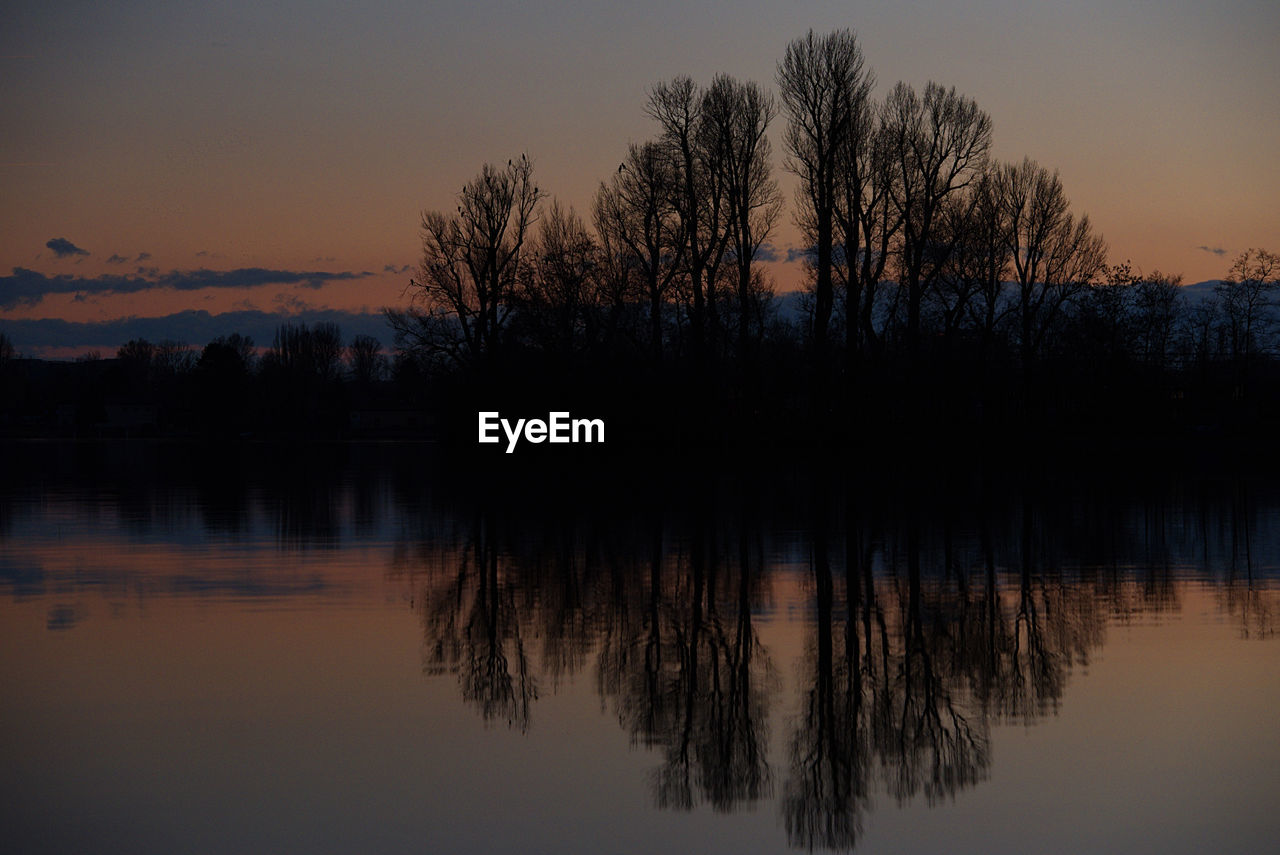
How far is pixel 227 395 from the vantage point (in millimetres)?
132000

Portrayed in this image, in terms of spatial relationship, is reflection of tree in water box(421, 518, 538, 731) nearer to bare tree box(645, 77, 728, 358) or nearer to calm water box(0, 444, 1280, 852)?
calm water box(0, 444, 1280, 852)

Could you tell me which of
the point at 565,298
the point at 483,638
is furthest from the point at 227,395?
the point at 483,638

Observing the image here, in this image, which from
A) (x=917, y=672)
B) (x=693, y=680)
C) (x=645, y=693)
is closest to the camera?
(x=645, y=693)

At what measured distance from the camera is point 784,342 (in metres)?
72.1

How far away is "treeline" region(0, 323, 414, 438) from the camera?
13438 cm

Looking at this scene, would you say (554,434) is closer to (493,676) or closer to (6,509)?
(6,509)

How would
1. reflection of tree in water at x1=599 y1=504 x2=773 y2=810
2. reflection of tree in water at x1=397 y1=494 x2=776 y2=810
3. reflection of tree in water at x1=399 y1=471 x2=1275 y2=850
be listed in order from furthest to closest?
1. reflection of tree in water at x1=397 y1=494 x2=776 y2=810
2. reflection of tree in water at x1=399 y1=471 x2=1275 y2=850
3. reflection of tree in water at x1=599 y1=504 x2=773 y2=810

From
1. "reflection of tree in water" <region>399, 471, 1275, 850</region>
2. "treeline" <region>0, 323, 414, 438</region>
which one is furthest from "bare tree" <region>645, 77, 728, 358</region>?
"treeline" <region>0, 323, 414, 438</region>
